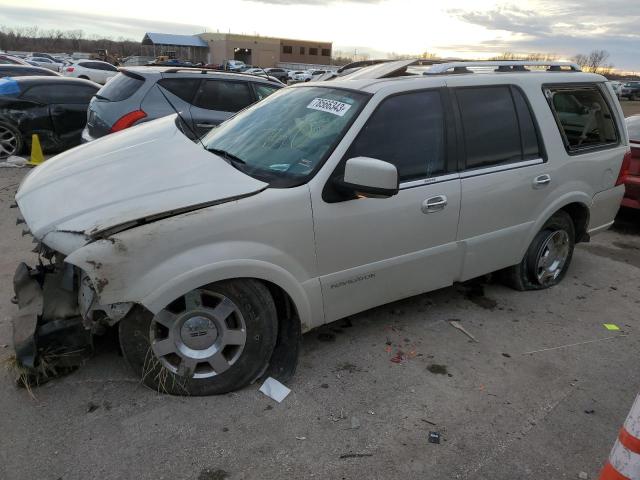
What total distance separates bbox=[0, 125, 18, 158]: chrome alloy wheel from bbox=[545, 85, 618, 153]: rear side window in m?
8.50

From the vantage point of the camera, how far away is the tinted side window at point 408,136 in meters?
3.13

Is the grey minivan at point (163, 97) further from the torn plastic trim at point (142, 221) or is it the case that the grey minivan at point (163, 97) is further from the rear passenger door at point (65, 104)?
the torn plastic trim at point (142, 221)

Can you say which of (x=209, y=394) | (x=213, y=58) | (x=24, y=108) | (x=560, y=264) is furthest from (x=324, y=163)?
(x=213, y=58)

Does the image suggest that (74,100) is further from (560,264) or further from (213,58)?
(213,58)

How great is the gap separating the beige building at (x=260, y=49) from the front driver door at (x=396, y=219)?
87048 millimetres

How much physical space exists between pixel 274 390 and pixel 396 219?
4.26ft

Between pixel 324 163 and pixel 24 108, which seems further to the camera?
pixel 24 108

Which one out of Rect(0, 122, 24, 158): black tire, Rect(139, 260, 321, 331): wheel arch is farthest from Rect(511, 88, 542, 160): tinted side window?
Rect(0, 122, 24, 158): black tire

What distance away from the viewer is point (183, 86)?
23.5 ft

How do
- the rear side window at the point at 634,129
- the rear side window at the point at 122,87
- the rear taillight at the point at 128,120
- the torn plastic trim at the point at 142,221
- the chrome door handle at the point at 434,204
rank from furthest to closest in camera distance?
the rear side window at the point at 122,87 < the rear taillight at the point at 128,120 < the rear side window at the point at 634,129 < the chrome door handle at the point at 434,204 < the torn plastic trim at the point at 142,221

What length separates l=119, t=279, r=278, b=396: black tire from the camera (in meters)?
2.67

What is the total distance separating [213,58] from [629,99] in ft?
243

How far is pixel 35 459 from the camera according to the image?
239cm

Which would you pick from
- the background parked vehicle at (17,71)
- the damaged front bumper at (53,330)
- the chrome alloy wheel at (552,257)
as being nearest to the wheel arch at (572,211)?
the chrome alloy wheel at (552,257)
